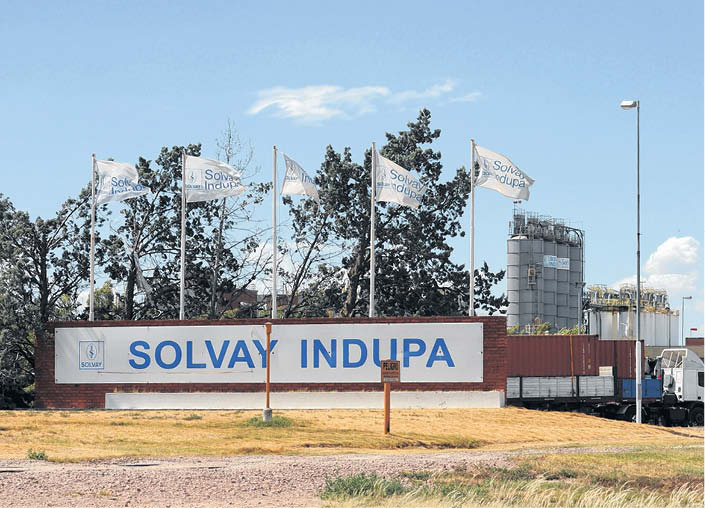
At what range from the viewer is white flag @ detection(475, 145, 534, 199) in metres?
43.6

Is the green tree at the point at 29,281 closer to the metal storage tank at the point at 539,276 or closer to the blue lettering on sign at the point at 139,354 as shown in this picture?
the blue lettering on sign at the point at 139,354

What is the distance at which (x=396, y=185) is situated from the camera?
44.4 m

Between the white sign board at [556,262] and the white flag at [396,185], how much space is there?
61869 mm

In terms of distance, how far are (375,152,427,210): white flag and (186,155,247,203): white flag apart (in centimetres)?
586

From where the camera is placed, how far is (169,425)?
36.2m

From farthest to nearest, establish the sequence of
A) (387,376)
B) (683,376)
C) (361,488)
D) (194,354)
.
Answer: (683,376), (194,354), (387,376), (361,488)

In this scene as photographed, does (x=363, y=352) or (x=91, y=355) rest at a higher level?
(x=363, y=352)

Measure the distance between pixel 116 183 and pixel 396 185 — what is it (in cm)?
1214

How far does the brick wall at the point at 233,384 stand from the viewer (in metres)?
42.6

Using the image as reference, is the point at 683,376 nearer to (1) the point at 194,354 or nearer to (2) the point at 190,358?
(1) the point at 194,354

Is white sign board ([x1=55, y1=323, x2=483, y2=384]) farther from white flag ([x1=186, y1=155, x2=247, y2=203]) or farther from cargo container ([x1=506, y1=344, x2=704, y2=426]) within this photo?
white flag ([x1=186, y1=155, x2=247, y2=203])

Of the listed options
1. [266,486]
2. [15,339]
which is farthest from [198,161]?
[266,486]

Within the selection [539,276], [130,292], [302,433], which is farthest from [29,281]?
[539,276]

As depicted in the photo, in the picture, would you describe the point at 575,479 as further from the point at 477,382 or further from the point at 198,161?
the point at 198,161
